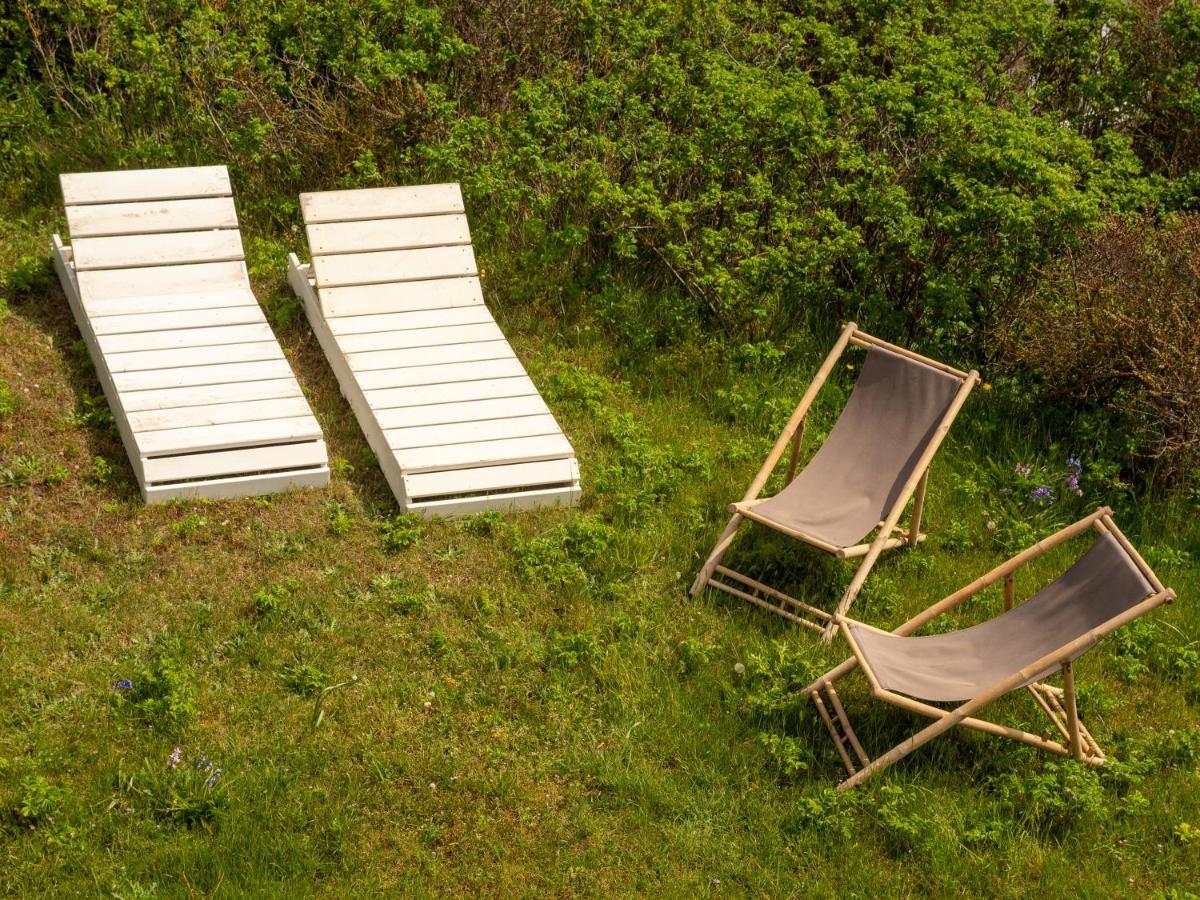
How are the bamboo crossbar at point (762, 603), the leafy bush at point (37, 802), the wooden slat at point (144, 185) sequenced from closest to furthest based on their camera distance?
the leafy bush at point (37, 802) < the bamboo crossbar at point (762, 603) < the wooden slat at point (144, 185)

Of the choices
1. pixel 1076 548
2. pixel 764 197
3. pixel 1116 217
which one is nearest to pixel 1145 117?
pixel 1116 217

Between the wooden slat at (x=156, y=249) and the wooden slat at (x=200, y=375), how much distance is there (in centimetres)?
97

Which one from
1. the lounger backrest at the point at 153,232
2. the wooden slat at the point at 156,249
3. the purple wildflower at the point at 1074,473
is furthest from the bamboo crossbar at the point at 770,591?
the wooden slat at the point at 156,249

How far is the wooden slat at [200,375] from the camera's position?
713 centimetres

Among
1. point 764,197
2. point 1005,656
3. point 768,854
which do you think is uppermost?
point 764,197

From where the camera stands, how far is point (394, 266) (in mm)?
8172

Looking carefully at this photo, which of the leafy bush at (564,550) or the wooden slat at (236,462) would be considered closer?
the leafy bush at (564,550)

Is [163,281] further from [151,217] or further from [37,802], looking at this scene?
[37,802]

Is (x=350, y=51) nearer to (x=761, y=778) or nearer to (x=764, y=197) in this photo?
(x=764, y=197)

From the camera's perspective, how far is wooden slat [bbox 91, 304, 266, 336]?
24.7 feet

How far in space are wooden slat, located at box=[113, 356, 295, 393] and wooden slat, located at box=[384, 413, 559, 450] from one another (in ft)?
2.68

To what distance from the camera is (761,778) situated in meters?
5.55

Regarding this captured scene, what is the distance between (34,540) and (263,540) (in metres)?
1.06

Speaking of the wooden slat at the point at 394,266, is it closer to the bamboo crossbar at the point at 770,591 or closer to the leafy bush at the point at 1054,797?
the bamboo crossbar at the point at 770,591
